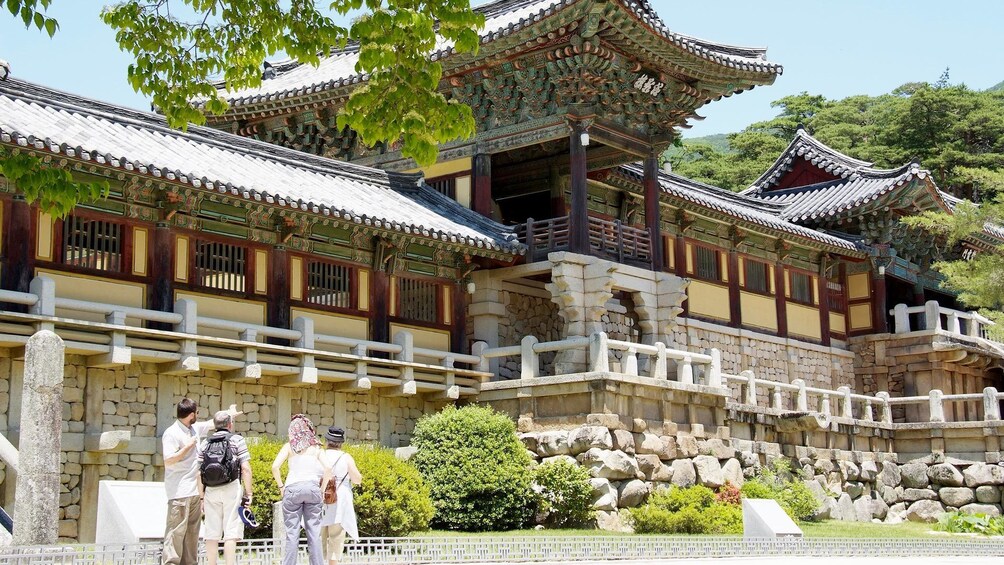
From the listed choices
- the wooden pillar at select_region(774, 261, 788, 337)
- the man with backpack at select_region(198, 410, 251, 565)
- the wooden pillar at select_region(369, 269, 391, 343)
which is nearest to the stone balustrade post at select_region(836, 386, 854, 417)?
the wooden pillar at select_region(774, 261, 788, 337)

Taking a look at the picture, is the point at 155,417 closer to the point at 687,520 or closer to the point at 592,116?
the point at 687,520

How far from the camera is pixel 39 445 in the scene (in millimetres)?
13211

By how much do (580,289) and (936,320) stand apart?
1442 centimetres

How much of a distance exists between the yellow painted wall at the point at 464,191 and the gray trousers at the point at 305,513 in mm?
15677

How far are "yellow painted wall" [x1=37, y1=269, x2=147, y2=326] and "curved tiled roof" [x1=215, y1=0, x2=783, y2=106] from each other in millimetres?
6553

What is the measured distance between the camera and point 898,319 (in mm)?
37438

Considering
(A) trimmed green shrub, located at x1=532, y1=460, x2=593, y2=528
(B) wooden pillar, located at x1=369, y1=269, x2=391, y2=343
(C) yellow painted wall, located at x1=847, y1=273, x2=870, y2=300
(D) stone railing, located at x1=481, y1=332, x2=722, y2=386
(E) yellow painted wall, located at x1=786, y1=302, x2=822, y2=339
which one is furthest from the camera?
(C) yellow painted wall, located at x1=847, y1=273, x2=870, y2=300

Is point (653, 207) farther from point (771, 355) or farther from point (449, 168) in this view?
point (771, 355)

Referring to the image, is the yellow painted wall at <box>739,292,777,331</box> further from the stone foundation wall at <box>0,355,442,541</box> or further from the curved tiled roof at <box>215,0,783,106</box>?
the stone foundation wall at <box>0,355,442,541</box>

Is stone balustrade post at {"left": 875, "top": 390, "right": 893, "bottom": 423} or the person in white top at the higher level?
stone balustrade post at {"left": 875, "top": 390, "right": 893, "bottom": 423}

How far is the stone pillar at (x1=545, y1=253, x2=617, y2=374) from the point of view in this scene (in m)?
26.4

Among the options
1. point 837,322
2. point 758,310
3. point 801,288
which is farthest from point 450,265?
point 837,322

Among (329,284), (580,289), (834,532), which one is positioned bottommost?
(834,532)

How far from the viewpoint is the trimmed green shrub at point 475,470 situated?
2220 cm
